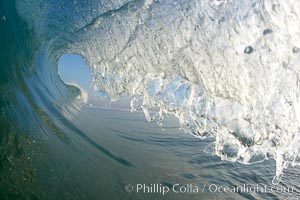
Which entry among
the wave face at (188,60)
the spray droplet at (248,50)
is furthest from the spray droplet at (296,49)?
the spray droplet at (248,50)

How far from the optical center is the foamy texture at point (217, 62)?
318cm

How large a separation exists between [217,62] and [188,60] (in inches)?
19.7

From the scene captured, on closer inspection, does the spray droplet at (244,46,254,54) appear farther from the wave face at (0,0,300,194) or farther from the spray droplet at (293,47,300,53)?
the spray droplet at (293,47,300,53)

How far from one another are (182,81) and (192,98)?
1.20 ft

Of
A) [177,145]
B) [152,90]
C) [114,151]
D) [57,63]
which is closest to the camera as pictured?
[152,90]

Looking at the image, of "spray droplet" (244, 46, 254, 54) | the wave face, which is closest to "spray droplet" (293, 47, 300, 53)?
the wave face

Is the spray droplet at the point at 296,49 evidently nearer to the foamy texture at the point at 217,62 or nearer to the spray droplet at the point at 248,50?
the foamy texture at the point at 217,62

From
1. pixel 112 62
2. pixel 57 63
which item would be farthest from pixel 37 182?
pixel 57 63

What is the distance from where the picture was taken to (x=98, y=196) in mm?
3936

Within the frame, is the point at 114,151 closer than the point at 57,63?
Yes

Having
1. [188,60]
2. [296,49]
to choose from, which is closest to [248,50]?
[296,49]

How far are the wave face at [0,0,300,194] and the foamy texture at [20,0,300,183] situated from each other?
0.01 m

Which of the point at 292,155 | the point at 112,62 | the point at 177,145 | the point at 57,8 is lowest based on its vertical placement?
the point at 177,145

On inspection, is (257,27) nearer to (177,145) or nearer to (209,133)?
(209,133)
